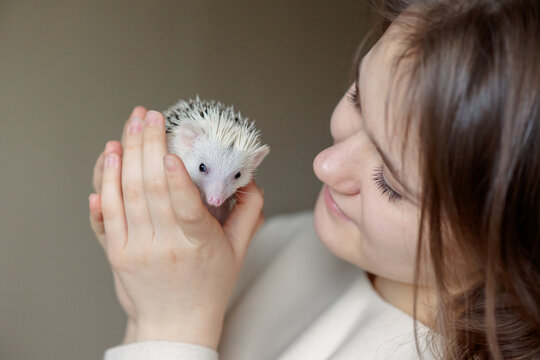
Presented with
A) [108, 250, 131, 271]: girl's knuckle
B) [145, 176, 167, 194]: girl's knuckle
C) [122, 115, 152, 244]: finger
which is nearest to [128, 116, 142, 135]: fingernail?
[122, 115, 152, 244]: finger

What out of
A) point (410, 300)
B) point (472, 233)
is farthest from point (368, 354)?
point (472, 233)

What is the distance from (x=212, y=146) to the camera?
39.7 inches

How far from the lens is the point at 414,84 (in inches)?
25.5

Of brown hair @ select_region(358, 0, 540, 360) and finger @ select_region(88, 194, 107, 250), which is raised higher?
brown hair @ select_region(358, 0, 540, 360)

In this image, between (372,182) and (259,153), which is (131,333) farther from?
(372,182)

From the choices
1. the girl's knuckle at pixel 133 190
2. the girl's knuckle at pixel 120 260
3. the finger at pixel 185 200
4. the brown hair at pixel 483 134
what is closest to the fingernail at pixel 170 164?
the finger at pixel 185 200

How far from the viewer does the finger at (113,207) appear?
2.92 feet

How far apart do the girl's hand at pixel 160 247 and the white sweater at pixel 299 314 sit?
49mm

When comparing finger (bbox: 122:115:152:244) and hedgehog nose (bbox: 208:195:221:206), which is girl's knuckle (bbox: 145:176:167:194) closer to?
finger (bbox: 122:115:152:244)

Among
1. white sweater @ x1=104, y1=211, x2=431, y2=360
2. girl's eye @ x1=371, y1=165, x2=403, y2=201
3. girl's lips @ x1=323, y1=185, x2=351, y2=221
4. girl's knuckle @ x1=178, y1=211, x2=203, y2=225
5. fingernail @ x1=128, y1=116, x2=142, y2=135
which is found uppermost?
fingernail @ x1=128, y1=116, x2=142, y2=135

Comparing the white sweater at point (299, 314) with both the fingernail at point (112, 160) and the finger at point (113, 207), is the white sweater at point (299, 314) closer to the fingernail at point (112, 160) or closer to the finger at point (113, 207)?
the finger at point (113, 207)

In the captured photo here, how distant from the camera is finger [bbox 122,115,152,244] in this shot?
851 millimetres

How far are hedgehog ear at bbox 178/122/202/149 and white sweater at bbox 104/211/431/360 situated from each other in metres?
0.38

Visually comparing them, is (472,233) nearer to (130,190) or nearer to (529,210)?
(529,210)
